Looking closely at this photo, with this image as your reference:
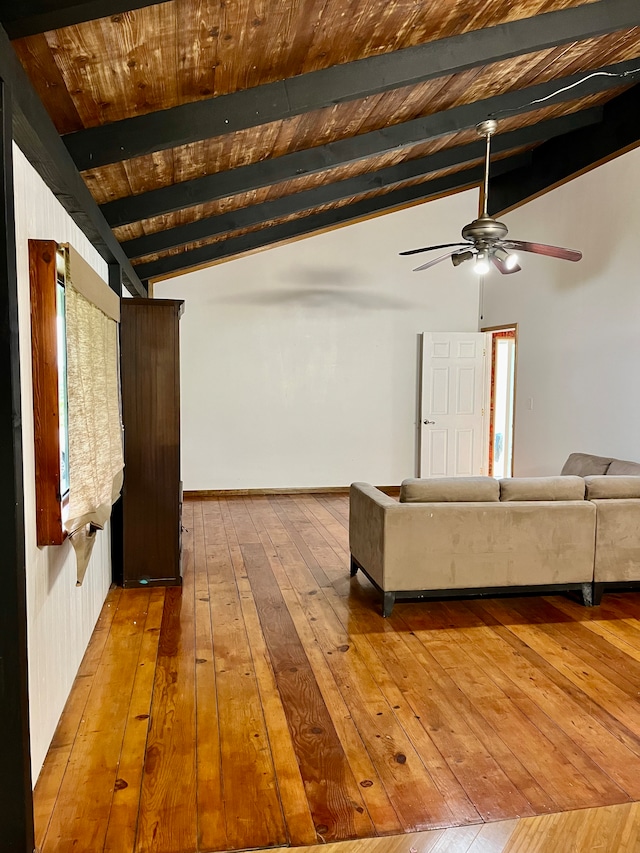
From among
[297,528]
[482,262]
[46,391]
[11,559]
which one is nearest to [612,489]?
[482,262]

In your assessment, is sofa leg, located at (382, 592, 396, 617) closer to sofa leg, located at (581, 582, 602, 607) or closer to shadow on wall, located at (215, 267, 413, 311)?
sofa leg, located at (581, 582, 602, 607)

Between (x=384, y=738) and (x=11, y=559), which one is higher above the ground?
(x=11, y=559)

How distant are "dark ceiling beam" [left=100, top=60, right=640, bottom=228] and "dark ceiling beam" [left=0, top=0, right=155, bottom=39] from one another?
1918 mm

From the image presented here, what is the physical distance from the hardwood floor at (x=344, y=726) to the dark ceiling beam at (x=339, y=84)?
7.85 feet

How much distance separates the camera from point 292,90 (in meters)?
2.77

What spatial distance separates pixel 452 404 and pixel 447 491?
158 inches

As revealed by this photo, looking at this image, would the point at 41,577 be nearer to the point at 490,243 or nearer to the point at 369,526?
the point at 369,526

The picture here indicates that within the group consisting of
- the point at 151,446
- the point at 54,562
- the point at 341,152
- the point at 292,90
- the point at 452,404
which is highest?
the point at 341,152

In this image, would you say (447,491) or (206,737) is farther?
(447,491)

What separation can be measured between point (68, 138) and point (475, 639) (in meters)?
3.19

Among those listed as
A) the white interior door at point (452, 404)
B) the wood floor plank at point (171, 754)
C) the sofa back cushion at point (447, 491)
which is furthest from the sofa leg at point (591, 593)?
the white interior door at point (452, 404)

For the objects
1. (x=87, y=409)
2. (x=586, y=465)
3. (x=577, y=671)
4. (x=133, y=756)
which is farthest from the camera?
(x=586, y=465)

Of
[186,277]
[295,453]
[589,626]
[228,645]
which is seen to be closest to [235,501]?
Result: [295,453]

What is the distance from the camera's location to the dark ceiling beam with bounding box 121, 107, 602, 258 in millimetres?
4762
